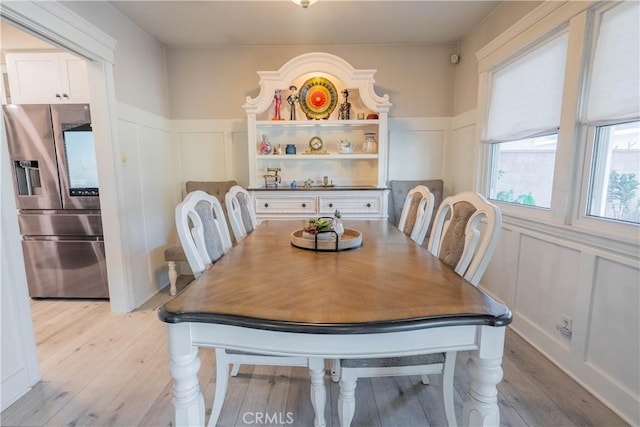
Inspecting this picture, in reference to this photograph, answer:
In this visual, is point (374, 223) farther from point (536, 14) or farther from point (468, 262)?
point (536, 14)

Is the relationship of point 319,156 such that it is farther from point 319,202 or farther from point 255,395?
point 255,395

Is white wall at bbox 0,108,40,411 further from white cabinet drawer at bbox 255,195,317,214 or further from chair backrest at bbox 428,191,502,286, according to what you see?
chair backrest at bbox 428,191,502,286

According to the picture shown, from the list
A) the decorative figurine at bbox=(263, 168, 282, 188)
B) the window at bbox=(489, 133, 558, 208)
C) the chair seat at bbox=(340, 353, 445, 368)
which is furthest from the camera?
the decorative figurine at bbox=(263, 168, 282, 188)

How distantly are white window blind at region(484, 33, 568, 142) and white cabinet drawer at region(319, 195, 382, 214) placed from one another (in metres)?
1.19

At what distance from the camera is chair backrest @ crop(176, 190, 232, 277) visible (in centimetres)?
132

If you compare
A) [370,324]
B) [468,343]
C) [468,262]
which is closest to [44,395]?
[370,324]

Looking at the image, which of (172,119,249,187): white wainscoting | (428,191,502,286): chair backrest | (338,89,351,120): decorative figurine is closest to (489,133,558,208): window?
(428,191,502,286): chair backrest

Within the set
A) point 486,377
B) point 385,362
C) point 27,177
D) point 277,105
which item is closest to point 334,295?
point 385,362

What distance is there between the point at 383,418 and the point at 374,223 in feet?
4.12

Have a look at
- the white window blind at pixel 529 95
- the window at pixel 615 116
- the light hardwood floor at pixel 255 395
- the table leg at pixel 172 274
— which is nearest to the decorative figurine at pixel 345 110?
the white window blind at pixel 529 95

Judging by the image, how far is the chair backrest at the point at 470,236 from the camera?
4.02 feet

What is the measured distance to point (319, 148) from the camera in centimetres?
349

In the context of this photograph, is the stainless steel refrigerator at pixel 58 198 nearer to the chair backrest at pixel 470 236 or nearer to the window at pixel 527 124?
the chair backrest at pixel 470 236

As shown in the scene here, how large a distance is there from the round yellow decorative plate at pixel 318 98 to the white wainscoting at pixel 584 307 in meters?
2.15
